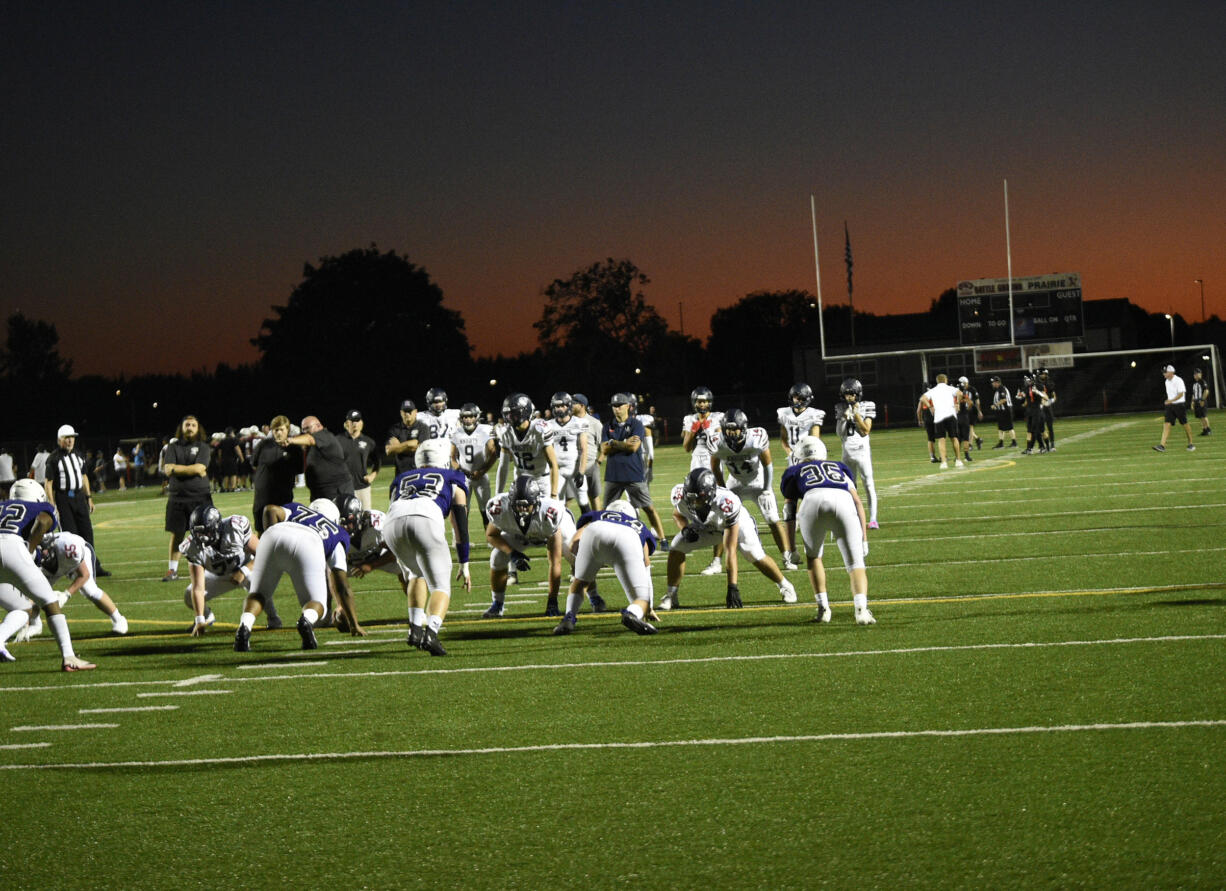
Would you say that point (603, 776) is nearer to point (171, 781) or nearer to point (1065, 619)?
point (171, 781)

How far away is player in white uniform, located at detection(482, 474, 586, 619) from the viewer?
382 inches

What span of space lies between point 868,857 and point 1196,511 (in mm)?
Result: 11875

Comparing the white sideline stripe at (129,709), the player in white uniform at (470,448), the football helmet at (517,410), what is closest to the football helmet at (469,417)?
the player in white uniform at (470,448)

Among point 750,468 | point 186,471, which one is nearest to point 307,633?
→ point 186,471

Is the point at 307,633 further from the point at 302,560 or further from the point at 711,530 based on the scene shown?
the point at 711,530

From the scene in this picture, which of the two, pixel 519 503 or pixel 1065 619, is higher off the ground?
pixel 519 503

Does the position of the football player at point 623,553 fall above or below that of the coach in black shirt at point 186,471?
below

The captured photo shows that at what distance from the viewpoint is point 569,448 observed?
1345 centimetres

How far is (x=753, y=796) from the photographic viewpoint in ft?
16.8

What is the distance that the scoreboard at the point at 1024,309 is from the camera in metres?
36.7

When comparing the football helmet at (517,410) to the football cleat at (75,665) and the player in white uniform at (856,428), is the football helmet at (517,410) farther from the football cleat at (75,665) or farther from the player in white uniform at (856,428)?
the football cleat at (75,665)

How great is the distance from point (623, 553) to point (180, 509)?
605cm

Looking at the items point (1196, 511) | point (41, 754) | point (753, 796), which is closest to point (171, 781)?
point (41, 754)

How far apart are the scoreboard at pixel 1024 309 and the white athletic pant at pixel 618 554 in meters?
29.6
